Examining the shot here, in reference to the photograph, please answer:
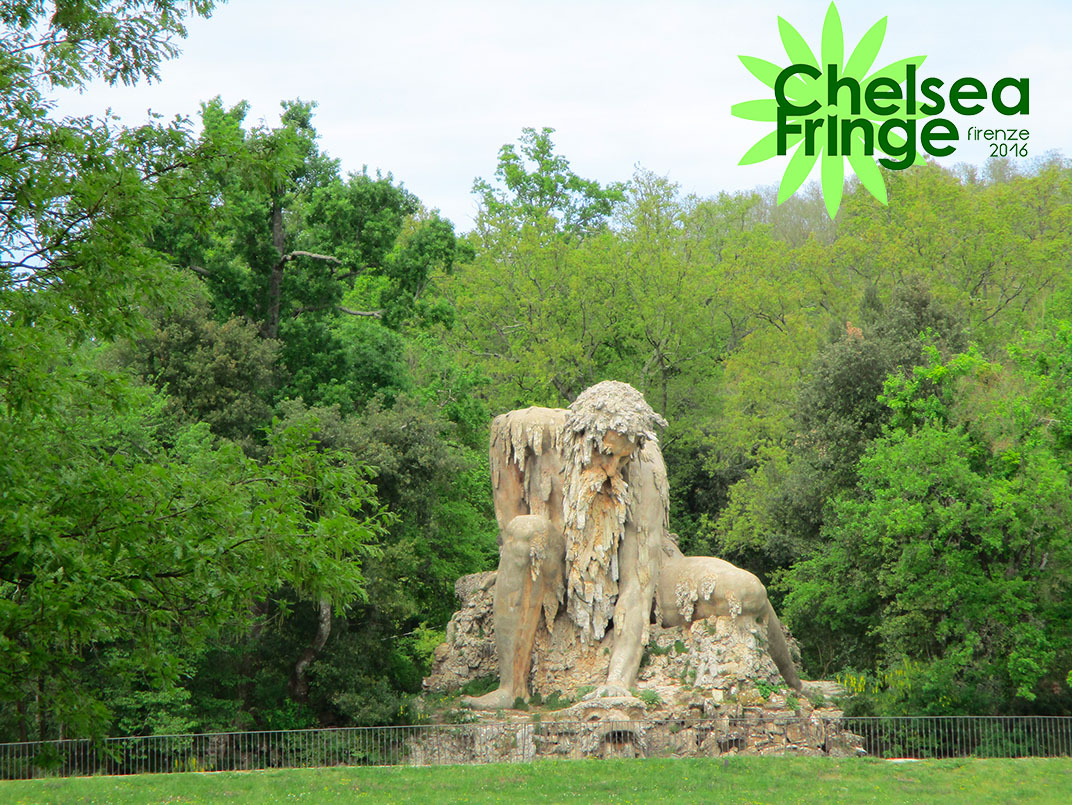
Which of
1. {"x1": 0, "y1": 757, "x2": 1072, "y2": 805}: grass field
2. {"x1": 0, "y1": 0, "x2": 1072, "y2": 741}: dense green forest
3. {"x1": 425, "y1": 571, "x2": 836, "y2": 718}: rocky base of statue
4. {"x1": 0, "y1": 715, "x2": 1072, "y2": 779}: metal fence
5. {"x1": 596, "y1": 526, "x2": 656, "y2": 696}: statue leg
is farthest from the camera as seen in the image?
{"x1": 596, "y1": 526, "x2": 656, "y2": 696}: statue leg

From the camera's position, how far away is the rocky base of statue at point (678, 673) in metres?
16.4

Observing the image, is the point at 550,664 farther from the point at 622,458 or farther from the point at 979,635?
the point at 979,635

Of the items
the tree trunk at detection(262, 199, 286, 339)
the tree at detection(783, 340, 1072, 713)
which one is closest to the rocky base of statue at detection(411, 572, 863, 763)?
the tree at detection(783, 340, 1072, 713)

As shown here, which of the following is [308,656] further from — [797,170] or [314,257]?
[797,170]

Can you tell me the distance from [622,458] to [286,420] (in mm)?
6795

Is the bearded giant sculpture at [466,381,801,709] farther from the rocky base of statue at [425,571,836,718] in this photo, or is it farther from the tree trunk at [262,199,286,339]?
the tree trunk at [262,199,286,339]

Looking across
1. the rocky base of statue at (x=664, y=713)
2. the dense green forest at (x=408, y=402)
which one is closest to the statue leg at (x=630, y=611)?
the rocky base of statue at (x=664, y=713)

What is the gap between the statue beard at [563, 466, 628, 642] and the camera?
57.3 feet

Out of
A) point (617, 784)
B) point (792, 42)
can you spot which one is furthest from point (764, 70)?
point (617, 784)

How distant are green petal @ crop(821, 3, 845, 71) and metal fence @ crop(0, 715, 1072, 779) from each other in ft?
41.4

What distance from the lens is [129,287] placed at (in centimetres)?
881

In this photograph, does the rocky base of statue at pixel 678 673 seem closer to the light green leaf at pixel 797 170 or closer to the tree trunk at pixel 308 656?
the tree trunk at pixel 308 656

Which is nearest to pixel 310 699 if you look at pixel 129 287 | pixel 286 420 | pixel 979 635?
pixel 286 420

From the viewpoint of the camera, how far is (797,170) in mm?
22750
